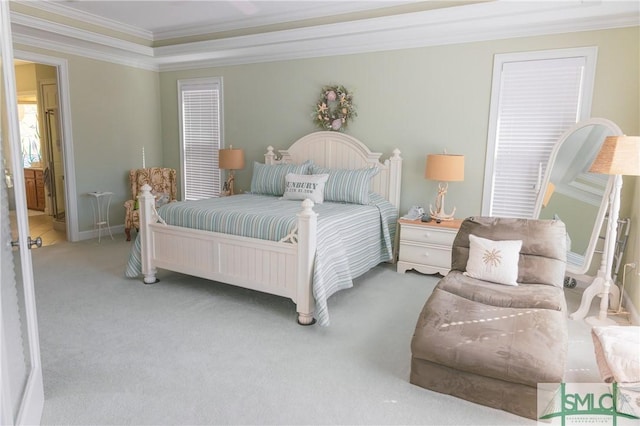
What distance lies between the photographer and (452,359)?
2283 mm

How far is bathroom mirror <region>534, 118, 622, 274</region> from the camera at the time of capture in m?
3.69

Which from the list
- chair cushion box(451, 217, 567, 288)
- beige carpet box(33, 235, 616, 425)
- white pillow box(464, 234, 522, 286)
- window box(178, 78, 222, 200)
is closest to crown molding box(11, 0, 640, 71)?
window box(178, 78, 222, 200)

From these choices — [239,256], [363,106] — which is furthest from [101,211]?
[363,106]

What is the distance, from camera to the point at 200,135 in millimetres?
6531

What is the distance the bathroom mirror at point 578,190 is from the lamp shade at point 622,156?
21.8 inches

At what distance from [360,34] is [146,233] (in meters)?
3.06

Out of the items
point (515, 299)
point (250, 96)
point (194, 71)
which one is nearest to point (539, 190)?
point (515, 299)

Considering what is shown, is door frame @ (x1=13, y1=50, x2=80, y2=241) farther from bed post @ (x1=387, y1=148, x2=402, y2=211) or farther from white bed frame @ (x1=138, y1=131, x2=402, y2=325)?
bed post @ (x1=387, y1=148, x2=402, y2=211)

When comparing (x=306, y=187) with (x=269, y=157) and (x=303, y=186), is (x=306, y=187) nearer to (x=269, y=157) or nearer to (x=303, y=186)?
(x=303, y=186)

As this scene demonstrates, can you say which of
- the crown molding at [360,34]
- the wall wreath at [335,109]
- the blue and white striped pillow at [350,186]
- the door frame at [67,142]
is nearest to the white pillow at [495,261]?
the blue and white striped pillow at [350,186]

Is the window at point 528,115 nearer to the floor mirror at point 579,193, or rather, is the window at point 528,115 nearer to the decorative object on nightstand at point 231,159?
the floor mirror at point 579,193

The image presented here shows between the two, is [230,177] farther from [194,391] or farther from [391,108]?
[194,391]

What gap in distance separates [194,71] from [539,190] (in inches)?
195

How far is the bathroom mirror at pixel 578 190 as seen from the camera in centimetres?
369
